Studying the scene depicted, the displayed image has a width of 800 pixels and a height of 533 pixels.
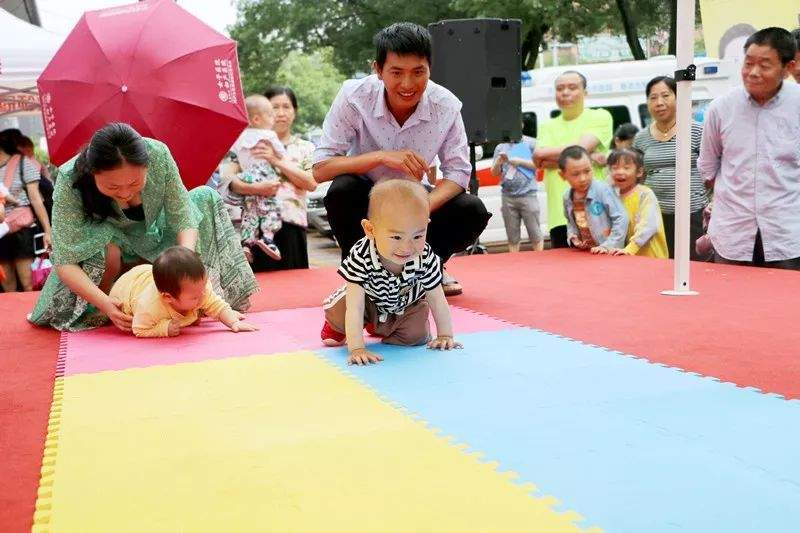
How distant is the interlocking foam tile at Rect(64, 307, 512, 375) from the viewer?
11.8 feet

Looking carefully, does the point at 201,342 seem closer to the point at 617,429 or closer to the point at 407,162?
the point at 407,162

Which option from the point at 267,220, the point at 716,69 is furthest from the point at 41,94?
the point at 716,69

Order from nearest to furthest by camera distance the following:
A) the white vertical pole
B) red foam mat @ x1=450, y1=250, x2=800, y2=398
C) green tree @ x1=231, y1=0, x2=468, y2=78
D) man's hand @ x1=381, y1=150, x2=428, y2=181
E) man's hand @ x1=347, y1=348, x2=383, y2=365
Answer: red foam mat @ x1=450, y1=250, x2=800, y2=398
man's hand @ x1=347, y1=348, x2=383, y2=365
man's hand @ x1=381, y1=150, x2=428, y2=181
the white vertical pole
green tree @ x1=231, y1=0, x2=468, y2=78

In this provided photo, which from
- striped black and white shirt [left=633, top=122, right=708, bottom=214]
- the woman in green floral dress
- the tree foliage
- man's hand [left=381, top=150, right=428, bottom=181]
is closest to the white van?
striped black and white shirt [left=633, top=122, right=708, bottom=214]

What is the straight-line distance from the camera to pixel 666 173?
6703 mm

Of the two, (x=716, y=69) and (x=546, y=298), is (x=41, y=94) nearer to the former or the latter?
(x=546, y=298)

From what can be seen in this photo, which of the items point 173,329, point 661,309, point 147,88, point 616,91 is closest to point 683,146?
point 661,309

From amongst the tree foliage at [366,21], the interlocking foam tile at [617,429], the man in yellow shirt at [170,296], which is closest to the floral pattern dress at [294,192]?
the man in yellow shirt at [170,296]

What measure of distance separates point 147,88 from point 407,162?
2028 mm

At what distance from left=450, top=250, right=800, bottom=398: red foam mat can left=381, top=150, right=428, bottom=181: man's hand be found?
0.85 metres

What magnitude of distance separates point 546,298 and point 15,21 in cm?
643

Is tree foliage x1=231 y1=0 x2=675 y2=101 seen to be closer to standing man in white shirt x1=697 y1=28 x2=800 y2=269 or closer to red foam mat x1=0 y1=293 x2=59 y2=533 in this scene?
standing man in white shirt x1=697 y1=28 x2=800 y2=269

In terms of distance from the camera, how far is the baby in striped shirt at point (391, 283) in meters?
3.18

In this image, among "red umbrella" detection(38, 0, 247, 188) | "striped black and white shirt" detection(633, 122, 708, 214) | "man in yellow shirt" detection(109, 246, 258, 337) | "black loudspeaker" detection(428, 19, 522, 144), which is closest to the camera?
"man in yellow shirt" detection(109, 246, 258, 337)
